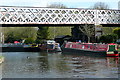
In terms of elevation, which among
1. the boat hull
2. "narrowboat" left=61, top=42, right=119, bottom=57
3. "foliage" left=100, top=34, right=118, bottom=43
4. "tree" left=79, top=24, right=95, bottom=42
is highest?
"tree" left=79, top=24, right=95, bottom=42

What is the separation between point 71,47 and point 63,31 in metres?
74.9

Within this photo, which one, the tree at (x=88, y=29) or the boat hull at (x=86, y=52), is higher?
the tree at (x=88, y=29)

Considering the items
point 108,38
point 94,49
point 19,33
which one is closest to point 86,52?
point 94,49

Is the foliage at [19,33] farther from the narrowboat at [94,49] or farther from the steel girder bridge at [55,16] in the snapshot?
the narrowboat at [94,49]

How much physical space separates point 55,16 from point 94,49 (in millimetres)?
29503

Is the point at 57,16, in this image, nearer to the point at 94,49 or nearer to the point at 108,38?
the point at 108,38

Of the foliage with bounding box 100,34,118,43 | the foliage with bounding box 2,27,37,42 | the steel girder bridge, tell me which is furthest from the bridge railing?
the foliage with bounding box 2,27,37,42

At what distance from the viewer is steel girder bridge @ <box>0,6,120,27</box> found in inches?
3282

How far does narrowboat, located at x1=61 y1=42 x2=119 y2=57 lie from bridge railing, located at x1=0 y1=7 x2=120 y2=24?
12.1 meters

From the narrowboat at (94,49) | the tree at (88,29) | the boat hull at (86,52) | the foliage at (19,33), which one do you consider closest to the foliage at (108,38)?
the tree at (88,29)

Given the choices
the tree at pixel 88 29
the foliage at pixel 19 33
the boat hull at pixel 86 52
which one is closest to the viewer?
the boat hull at pixel 86 52

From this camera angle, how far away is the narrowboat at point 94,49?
180 ft

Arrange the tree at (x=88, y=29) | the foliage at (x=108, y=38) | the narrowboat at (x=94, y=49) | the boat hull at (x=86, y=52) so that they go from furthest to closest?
the tree at (x=88, y=29) → the foliage at (x=108, y=38) → the boat hull at (x=86, y=52) → the narrowboat at (x=94, y=49)

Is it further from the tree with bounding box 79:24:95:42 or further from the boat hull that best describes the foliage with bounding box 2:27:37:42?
the boat hull
